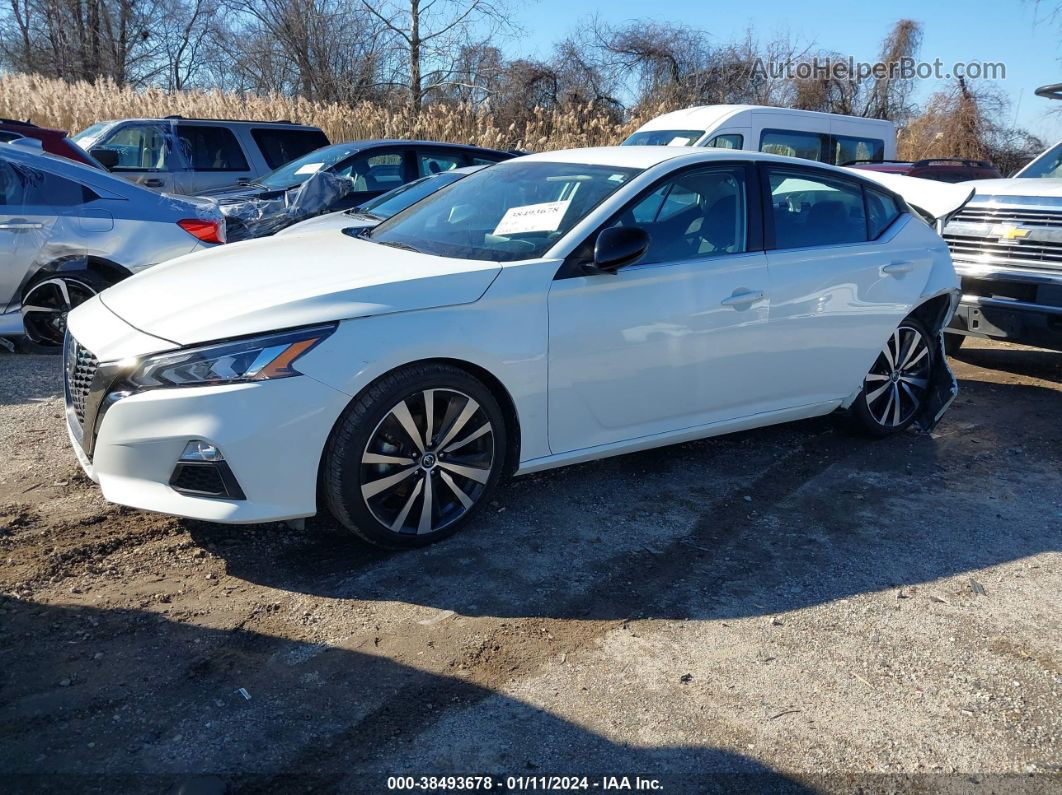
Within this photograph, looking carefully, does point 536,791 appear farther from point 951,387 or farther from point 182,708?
point 951,387

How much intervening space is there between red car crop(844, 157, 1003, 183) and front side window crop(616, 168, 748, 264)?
24.9 feet

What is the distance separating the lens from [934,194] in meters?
6.41

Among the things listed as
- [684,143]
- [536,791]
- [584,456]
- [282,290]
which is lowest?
[536,791]

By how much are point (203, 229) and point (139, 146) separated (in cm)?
532

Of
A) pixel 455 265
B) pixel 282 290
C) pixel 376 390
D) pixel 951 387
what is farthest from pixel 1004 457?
pixel 282 290

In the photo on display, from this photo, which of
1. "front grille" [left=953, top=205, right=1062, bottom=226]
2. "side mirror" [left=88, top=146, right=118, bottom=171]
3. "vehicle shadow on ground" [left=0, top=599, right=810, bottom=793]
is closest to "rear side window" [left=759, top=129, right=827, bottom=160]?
"front grille" [left=953, top=205, right=1062, bottom=226]

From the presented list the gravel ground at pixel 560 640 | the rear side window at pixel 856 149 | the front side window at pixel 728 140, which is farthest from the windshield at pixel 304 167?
the rear side window at pixel 856 149

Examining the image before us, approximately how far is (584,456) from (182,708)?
6.62 ft

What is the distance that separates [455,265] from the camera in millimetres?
3844

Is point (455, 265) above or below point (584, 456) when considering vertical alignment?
above

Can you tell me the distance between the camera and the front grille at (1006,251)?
21.6 feet

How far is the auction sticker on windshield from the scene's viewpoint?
4117mm

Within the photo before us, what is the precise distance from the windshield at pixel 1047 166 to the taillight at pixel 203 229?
22.6ft

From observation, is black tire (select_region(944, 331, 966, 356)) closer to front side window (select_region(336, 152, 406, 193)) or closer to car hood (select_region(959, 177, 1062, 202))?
car hood (select_region(959, 177, 1062, 202))
